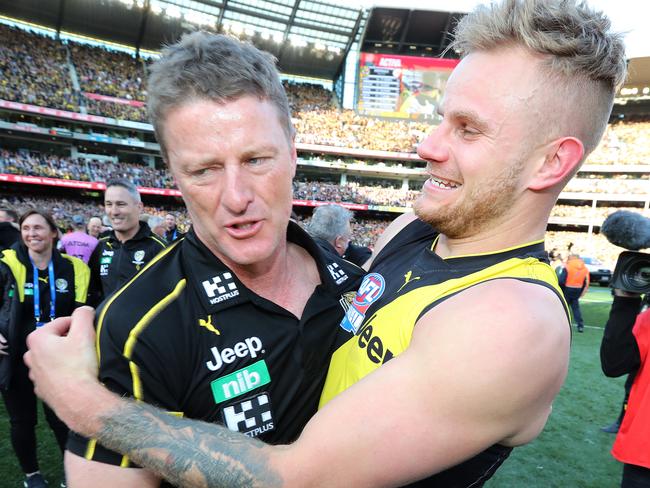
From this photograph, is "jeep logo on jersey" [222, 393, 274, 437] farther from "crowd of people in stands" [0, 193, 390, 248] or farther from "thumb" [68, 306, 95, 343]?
"crowd of people in stands" [0, 193, 390, 248]

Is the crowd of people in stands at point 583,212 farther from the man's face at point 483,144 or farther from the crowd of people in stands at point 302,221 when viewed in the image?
the man's face at point 483,144

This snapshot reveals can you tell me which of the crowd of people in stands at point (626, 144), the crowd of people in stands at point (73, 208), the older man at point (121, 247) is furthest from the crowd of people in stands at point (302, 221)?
the older man at point (121, 247)

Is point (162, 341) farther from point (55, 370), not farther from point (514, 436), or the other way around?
point (514, 436)

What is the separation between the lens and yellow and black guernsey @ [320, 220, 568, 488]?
4.66ft

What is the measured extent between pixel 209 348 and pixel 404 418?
0.72 metres

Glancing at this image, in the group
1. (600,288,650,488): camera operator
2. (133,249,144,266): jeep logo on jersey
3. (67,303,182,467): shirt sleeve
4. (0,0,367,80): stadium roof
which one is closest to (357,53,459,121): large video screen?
(0,0,367,80): stadium roof

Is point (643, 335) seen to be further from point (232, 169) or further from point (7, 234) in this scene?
point (7, 234)

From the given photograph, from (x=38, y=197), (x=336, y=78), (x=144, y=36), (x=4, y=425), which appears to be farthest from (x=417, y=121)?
(x=4, y=425)

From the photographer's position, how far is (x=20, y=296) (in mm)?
3975

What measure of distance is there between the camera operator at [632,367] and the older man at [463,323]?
1.55m

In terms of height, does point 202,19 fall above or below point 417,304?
above

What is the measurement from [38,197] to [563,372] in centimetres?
3301

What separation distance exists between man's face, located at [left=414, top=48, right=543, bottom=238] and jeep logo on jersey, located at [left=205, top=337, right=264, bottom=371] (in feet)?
2.71

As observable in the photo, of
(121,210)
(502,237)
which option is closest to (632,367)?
(502,237)
